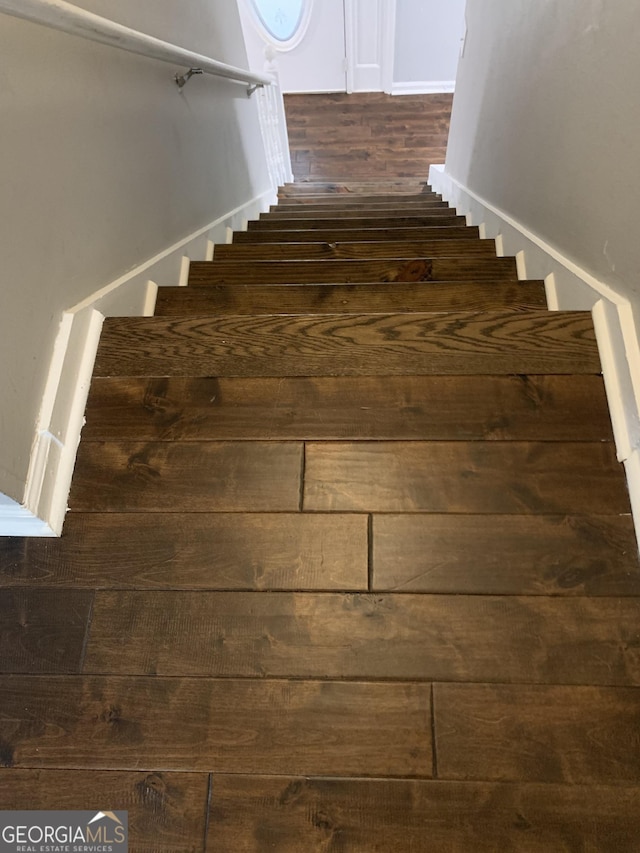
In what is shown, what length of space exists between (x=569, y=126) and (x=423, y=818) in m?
1.57

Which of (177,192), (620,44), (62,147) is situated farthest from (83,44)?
(620,44)

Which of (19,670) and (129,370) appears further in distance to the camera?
(129,370)


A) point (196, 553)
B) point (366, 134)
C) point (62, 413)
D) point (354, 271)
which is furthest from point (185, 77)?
point (366, 134)

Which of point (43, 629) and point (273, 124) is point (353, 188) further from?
point (43, 629)

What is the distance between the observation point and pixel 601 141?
116cm

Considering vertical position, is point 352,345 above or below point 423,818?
above

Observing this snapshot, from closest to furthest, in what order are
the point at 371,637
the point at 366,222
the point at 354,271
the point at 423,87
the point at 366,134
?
the point at 371,637 < the point at 354,271 < the point at 366,222 < the point at 366,134 < the point at 423,87

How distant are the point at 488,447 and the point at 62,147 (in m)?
1.10

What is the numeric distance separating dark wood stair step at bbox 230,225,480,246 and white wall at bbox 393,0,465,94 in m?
3.11

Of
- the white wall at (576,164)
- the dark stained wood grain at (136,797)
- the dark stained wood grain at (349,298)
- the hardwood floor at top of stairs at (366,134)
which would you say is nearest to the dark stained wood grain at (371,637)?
the dark stained wood grain at (136,797)

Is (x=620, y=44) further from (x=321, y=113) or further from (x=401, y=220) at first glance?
(x=321, y=113)

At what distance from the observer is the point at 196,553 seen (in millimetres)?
952

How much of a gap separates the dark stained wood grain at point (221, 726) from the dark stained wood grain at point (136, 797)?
1 cm

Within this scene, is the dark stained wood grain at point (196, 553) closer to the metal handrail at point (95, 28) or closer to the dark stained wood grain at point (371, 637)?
the dark stained wood grain at point (371, 637)
